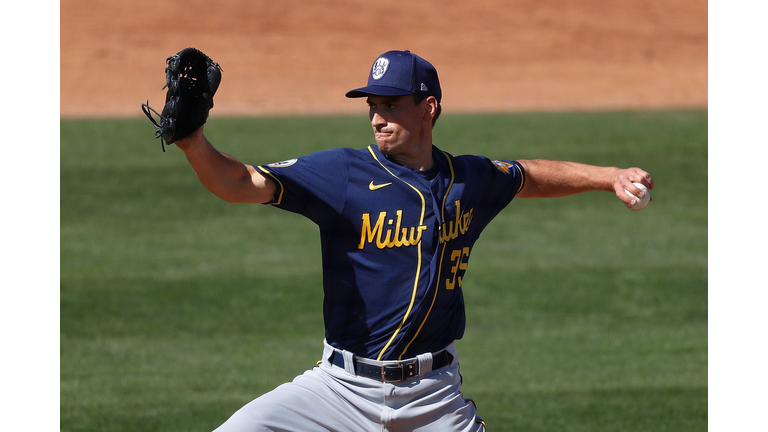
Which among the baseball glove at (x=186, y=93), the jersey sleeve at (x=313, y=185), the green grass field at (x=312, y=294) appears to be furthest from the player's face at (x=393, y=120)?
the green grass field at (x=312, y=294)

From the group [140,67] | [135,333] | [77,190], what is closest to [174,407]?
[135,333]

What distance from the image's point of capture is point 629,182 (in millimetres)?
3479

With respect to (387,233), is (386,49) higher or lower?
higher

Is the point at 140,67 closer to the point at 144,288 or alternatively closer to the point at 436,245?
the point at 144,288

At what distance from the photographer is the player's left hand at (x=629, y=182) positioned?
3439mm

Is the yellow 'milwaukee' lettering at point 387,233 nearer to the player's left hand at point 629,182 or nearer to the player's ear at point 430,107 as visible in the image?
the player's ear at point 430,107

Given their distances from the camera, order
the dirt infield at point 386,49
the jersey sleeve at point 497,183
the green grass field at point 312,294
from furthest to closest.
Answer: the dirt infield at point 386,49, the green grass field at point 312,294, the jersey sleeve at point 497,183

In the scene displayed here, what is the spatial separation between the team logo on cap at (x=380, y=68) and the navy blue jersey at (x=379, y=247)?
0.31 meters

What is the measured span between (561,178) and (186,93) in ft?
5.51

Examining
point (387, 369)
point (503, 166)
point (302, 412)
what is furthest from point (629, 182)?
point (302, 412)

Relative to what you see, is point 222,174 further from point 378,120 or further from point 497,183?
point 497,183

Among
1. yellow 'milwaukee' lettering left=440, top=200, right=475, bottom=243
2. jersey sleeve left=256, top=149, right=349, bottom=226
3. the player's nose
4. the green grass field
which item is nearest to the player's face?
the player's nose

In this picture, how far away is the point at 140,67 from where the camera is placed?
19.9 meters

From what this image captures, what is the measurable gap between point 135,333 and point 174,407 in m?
1.87
